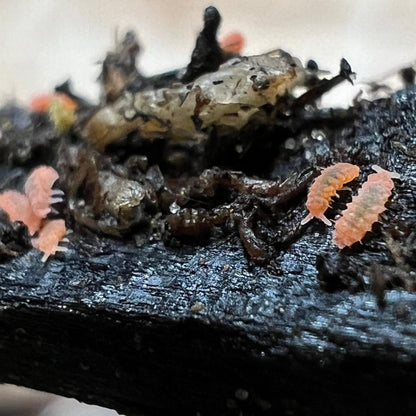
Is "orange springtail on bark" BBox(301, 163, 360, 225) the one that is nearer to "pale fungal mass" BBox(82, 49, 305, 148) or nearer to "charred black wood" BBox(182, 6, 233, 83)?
"pale fungal mass" BBox(82, 49, 305, 148)

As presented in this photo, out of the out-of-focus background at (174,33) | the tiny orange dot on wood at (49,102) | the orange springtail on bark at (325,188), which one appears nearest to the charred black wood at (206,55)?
the tiny orange dot on wood at (49,102)

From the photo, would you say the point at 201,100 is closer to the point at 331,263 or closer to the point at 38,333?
the point at 331,263

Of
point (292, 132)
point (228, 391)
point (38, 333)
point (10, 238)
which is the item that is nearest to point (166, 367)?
point (228, 391)

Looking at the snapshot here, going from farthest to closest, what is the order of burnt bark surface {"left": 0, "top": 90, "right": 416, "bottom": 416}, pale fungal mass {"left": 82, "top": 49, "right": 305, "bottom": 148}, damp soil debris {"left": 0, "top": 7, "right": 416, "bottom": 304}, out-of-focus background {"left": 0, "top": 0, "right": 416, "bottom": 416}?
out-of-focus background {"left": 0, "top": 0, "right": 416, "bottom": 416} < pale fungal mass {"left": 82, "top": 49, "right": 305, "bottom": 148} < damp soil debris {"left": 0, "top": 7, "right": 416, "bottom": 304} < burnt bark surface {"left": 0, "top": 90, "right": 416, "bottom": 416}

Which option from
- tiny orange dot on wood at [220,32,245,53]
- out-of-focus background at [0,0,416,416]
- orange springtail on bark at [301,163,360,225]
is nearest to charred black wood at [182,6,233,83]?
tiny orange dot on wood at [220,32,245,53]

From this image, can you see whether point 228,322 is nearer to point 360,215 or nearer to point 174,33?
point 360,215

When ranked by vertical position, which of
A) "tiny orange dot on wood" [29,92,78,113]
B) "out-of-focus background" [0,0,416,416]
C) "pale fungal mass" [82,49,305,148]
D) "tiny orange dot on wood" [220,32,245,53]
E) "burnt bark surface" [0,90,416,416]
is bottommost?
"burnt bark surface" [0,90,416,416]

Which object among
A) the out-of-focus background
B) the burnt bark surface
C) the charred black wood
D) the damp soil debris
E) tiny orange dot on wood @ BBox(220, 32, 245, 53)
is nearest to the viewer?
the burnt bark surface
